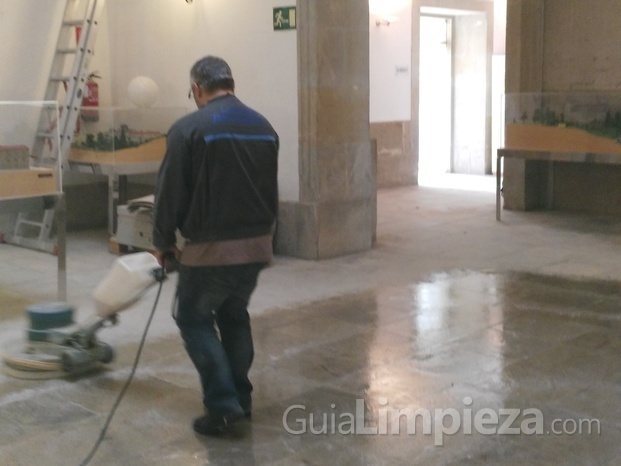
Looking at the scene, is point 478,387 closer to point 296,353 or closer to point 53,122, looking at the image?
point 296,353

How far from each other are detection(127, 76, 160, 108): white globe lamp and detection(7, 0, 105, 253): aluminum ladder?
1.61 ft

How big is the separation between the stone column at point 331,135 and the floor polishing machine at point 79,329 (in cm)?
305

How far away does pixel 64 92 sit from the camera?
8688mm

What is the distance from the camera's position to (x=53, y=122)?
6.67 meters

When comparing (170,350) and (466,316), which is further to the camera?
(466,316)

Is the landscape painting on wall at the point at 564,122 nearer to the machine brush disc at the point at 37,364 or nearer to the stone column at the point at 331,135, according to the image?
the stone column at the point at 331,135

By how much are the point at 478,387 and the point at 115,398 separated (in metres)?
1.78

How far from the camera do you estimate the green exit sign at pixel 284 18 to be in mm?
7281

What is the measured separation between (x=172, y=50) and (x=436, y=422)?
5.74 metres

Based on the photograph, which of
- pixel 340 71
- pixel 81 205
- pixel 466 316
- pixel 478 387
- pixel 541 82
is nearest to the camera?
pixel 478 387

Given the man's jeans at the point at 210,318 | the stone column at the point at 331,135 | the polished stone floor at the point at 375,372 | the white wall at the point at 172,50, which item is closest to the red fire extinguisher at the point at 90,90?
the white wall at the point at 172,50

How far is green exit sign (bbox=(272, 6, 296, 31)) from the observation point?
7.28 metres

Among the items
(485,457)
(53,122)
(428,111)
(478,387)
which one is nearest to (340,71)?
(53,122)

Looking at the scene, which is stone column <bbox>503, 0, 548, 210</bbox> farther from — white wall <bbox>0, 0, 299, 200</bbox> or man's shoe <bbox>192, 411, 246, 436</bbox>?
man's shoe <bbox>192, 411, 246, 436</bbox>
